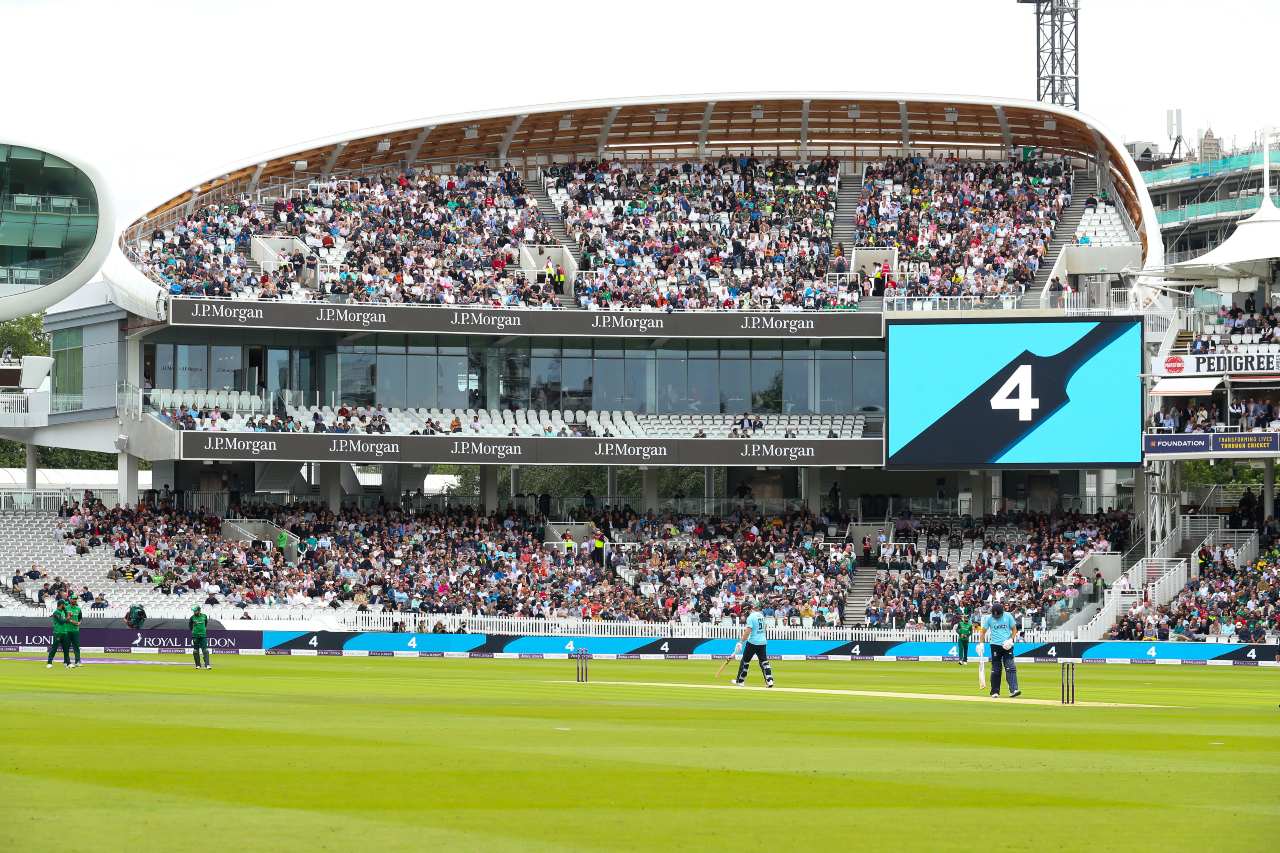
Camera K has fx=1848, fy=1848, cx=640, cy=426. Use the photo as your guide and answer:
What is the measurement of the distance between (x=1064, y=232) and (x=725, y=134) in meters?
13.5

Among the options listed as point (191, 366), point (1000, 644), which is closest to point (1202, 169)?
point (191, 366)

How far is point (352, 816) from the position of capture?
12.8 m

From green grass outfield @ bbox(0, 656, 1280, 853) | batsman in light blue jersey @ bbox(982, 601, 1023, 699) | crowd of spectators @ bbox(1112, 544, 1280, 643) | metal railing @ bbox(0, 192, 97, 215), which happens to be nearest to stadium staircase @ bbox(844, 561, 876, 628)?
crowd of spectators @ bbox(1112, 544, 1280, 643)

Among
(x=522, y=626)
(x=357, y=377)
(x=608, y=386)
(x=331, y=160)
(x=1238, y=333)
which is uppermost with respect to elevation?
(x=331, y=160)

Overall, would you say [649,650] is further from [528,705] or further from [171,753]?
[171,753]

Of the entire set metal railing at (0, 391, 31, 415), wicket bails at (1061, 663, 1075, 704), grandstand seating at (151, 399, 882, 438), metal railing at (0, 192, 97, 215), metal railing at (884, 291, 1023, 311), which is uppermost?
metal railing at (0, 192, 97, 215)

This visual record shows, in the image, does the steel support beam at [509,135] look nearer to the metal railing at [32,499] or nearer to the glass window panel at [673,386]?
the glass window panel at [673,386]

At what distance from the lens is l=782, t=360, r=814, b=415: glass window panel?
2574 inches

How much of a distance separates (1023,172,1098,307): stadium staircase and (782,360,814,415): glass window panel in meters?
8.09

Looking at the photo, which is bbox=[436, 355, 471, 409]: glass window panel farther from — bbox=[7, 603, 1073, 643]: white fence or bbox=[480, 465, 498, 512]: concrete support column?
bbox=[7, 603, 1073, 643]: white fence

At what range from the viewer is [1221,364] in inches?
2267

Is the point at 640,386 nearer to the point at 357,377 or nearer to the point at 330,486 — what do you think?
the point at 357,377

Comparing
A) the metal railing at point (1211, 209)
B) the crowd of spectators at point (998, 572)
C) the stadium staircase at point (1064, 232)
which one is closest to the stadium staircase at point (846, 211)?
the stadium staircase at point (1064, 232)

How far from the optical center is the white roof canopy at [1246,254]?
58688 mm
